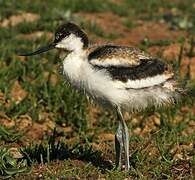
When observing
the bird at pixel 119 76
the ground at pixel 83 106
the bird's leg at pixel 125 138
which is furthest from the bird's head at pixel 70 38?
the bird's leg at pixel 125 138

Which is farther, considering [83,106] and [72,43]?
[83,106]

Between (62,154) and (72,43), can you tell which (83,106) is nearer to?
(62,154)

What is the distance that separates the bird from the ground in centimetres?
34

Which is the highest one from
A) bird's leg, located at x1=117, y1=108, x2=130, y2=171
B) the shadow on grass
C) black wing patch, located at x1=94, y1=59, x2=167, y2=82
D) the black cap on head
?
the black cap on head

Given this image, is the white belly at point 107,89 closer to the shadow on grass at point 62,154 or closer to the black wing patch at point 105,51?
the black wing patch at point 105,51

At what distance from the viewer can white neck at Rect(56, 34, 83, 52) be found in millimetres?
6387

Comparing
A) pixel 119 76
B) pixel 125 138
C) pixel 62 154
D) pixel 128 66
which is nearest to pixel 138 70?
pixel 128 66

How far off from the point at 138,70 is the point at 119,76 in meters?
0.24

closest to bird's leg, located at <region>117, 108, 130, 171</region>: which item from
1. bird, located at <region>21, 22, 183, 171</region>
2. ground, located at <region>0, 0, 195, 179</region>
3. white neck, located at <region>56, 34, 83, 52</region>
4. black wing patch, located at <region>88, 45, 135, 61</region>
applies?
bird, located at <region>21, 22, 183, 171</region>

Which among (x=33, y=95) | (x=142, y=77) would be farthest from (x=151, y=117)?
(x=142, y=77)

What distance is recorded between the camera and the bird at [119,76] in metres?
6.09

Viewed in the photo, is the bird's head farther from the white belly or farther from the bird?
the white belly

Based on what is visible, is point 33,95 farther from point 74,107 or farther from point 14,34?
point 14,34

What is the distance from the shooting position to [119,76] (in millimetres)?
6148
